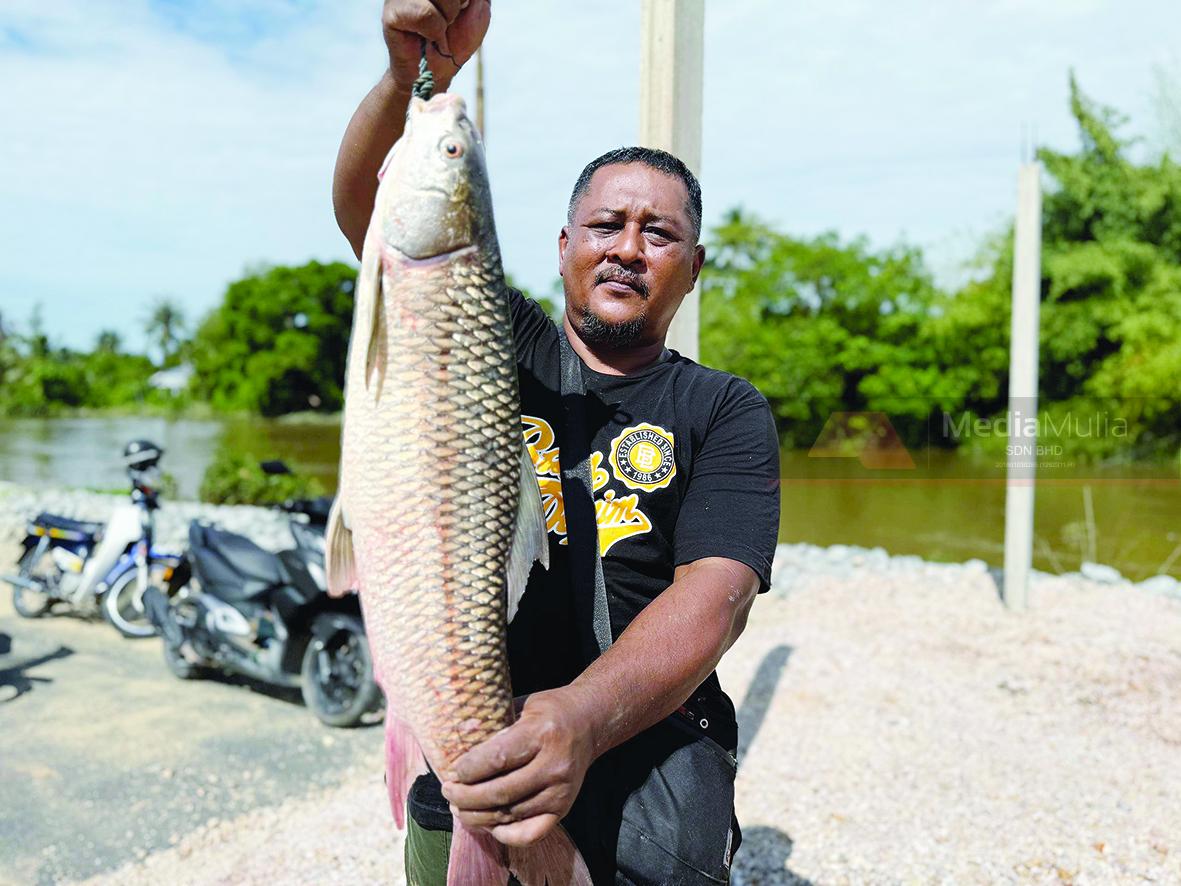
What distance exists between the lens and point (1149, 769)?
211 inches

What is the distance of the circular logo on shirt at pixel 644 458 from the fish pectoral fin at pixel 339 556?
65 centimetres

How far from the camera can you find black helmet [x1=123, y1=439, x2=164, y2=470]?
24.7 feet

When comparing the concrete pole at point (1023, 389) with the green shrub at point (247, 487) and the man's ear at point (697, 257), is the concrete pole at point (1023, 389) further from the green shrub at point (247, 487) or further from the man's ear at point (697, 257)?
the green shrub at point (247, 487)

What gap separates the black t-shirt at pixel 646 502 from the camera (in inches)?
80.9

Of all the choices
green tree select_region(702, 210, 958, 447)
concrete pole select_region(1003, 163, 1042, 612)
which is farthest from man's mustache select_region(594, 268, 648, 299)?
green tree select_region(702, 210, 958, 447)

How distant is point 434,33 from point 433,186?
0.39m

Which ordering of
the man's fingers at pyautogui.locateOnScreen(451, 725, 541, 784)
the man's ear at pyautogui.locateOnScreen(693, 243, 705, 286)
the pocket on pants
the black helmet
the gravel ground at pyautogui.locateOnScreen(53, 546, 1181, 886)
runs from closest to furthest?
the man's fingers at pyautogui.locateOnScreen(451, 725, 541, 784) → the pocket on pants → the man's ear at pyautogui.locateOnScreen(693, 243, 705, 286) → the gravel ground at pyautogui.locateOnScreen(53, 546, 1181, 886) → the black helmet

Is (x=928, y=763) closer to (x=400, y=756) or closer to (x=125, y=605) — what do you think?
(x=400, y=756)

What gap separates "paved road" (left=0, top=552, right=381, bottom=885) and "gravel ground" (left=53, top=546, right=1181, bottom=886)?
1.09ft

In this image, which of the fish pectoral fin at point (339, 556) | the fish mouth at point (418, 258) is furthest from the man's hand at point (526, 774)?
the fish mouth at point (418, 258)

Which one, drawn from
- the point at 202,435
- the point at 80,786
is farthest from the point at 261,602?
the point at 202,435

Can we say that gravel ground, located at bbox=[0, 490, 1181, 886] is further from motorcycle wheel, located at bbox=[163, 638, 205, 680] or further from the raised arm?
the raised arm

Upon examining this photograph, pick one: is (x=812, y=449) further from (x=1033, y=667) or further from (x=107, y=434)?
(x=107, y=434)

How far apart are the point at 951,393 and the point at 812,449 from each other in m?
5.18
